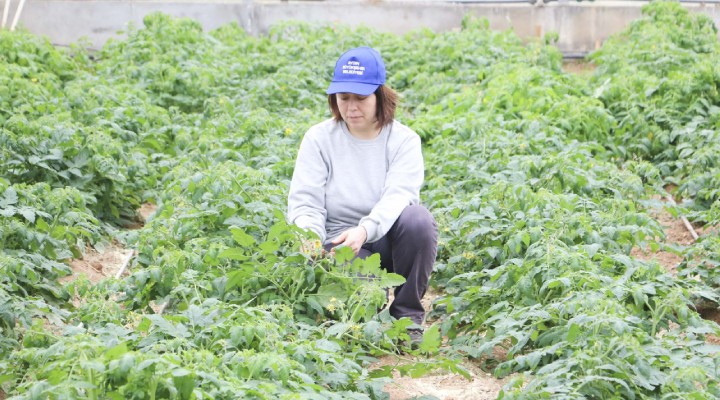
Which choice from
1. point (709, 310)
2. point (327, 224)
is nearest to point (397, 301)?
point (327, 224)

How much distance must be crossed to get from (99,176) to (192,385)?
3919mm

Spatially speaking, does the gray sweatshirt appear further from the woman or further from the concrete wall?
the concrete wall

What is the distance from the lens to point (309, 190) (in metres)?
5.53

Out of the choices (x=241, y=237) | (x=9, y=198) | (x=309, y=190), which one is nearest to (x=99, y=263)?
(x=9, y=198)

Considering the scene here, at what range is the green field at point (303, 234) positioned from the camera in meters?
4.36

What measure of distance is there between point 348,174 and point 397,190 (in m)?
0.28

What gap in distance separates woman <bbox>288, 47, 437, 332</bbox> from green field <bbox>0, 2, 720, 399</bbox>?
0.93 ft

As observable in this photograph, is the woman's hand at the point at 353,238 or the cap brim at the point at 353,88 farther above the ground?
the cap brim at the point at 353,88

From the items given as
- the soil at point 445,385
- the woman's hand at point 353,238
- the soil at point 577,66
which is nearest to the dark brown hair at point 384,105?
the woman's hand at point 353,238

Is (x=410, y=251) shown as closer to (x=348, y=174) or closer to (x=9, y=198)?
(x=348, y=174)

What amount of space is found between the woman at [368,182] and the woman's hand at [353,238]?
11 mm

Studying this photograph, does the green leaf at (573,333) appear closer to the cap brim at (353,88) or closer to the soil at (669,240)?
the cap brim at (353,88)

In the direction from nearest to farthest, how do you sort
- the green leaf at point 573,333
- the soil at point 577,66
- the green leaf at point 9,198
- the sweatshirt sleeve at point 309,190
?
the green leaf at point 573,333
the sweatshirt sleeve at point 309,190
the green leaf at point 9,198
the soil at point 577,66

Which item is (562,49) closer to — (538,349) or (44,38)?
(44,38)
